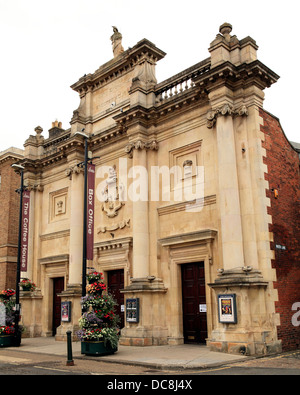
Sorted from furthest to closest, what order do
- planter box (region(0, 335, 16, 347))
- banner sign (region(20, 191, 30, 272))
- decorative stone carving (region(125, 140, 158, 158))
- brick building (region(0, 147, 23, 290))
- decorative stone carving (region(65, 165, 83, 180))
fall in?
brick building (region(0, 147, 23, 290)) < banner sign (region(20, 191, 30, 272)) < decorative stone carving (region(65, 165, 83, 180)) < decorative stone carving (region(125, 140, 158, 158)) < planter box (region(0, 335, 16, 347))

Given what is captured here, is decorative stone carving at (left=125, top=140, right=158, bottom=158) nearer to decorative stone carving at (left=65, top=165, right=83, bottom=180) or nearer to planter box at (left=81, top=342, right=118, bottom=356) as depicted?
decorative stone carving at (left=65, top=165, right=83, bottom=180)

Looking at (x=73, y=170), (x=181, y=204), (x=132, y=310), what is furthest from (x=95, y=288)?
(x=73, y=170)

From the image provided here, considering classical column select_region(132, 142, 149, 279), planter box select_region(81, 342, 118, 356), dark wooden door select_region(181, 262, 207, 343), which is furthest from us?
classical column select_region(132, 142, 149, 279)

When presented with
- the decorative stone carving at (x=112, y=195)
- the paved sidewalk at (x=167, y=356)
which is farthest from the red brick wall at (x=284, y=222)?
the decorative stone carving at (x=112, y=195)

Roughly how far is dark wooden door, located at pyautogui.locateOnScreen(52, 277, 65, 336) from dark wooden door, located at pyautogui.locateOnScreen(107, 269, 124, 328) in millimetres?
3949

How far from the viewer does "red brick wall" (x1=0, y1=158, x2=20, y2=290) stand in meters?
27.5

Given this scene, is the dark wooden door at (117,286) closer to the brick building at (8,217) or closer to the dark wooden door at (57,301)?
the dark wooden door at (57,301)

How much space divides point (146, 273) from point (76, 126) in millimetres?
9415

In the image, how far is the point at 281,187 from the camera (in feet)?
52.9

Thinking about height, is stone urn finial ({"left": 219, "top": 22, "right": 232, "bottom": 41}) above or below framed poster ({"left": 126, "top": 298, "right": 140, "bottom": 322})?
above

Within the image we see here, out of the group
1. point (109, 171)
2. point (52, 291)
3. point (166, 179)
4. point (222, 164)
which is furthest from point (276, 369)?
point (52, 291)

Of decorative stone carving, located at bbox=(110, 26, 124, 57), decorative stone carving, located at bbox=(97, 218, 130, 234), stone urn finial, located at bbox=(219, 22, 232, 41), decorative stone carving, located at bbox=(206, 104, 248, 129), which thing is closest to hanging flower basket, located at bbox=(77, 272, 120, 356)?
decorative stone carving, located at bbox=(97, 218, 130, 234)

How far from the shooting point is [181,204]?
1706cm

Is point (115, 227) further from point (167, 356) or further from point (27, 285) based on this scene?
point (167, 356)
